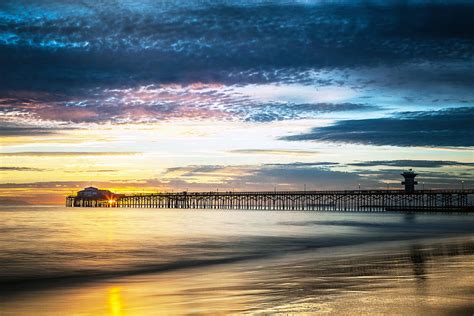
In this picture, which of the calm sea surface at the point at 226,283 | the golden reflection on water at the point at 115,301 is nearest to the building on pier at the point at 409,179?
the calm sea surface at the point at 226,283

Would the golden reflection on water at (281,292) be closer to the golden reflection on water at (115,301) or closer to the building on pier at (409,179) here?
the golden reflection on water at (115,301)

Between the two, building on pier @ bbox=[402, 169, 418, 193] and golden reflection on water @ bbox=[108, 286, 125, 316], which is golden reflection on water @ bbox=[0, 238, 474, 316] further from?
building on pier @ bbox=[402, 169, 418, 193]

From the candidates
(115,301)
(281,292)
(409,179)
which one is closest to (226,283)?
(281,292)

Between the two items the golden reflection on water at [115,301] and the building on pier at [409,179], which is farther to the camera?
the building on pier at [409,179]

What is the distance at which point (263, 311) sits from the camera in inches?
376

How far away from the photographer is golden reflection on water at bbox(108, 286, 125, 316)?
10255 millimetres

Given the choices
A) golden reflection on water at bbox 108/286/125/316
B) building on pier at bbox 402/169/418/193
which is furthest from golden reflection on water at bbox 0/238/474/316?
building on pier at bbox 402/169/418/193

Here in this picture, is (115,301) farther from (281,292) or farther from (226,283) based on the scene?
(281,292)

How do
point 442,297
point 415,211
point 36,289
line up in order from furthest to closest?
1. point 415,211
2. point 36,289
3. point 442,297

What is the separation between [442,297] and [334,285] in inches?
108

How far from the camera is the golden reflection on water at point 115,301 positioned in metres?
10.3

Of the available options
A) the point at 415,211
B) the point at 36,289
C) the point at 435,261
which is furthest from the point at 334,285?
the point at 415,211

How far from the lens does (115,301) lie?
11.7 meters

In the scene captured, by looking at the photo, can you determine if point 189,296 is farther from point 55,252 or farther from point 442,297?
point 55,252
